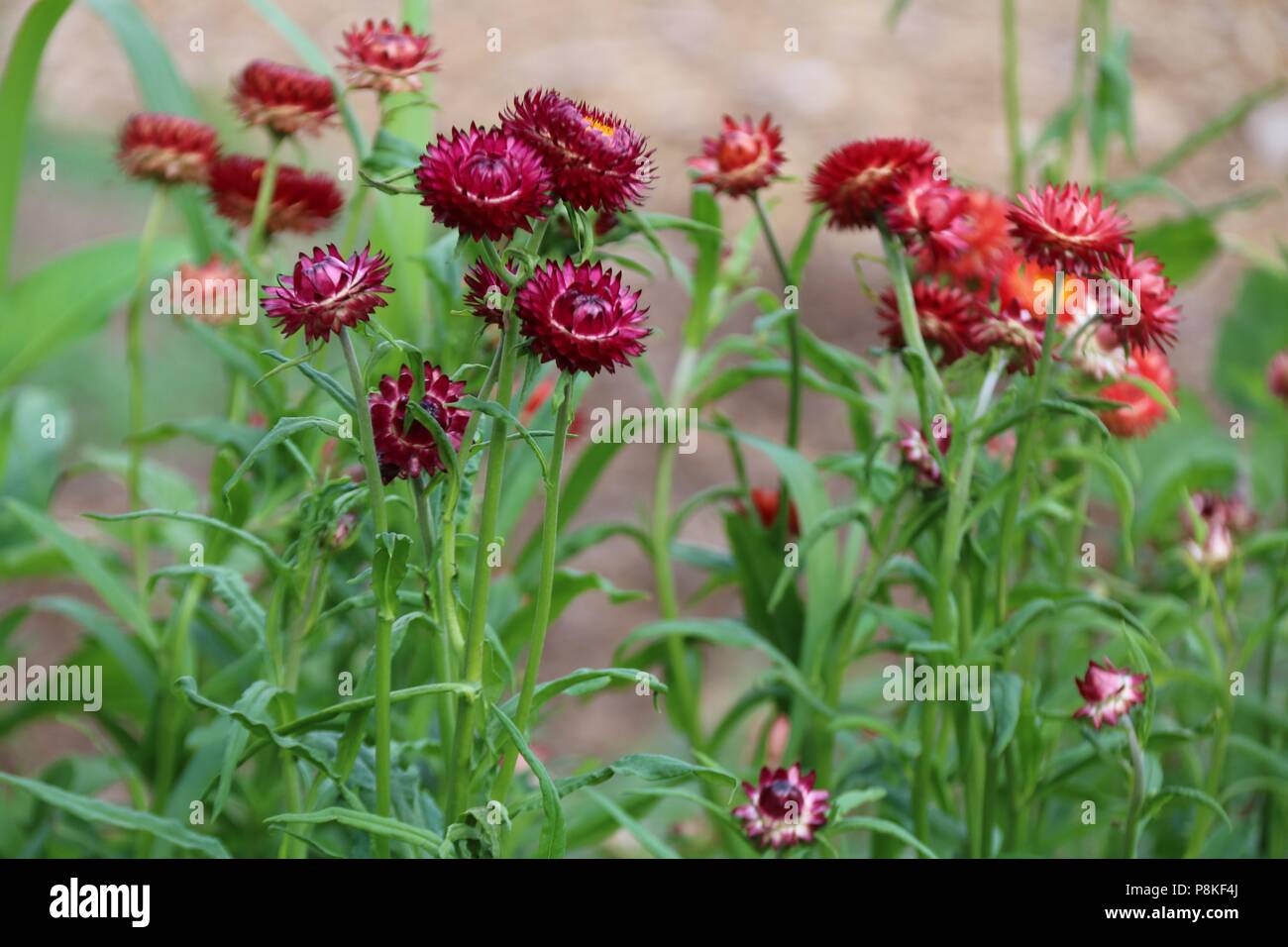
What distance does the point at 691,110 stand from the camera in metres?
2.91

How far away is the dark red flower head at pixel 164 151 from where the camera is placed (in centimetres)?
123

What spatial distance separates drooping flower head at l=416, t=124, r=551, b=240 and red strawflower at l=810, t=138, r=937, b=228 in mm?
342

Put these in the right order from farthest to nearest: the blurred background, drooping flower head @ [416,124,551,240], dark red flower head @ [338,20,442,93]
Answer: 1. the blurred background
2. dark red flower head @ [338,20,442,93]
3. drooping flower head @ [416,124,551,240]

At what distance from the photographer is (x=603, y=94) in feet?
9.47

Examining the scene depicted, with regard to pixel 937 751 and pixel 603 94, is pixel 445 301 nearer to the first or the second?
pixel 937 751

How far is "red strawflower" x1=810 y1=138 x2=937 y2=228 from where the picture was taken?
39.1 inches

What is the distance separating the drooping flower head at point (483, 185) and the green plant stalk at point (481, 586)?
0.04m

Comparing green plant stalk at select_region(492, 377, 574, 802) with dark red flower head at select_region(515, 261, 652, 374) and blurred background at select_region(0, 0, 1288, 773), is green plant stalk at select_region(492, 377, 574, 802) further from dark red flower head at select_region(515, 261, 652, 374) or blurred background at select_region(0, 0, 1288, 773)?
blurred background at select_region(0, 0, 1288, 773)

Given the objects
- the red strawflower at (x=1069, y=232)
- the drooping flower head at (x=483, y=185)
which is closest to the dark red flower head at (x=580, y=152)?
the drooping flower head at (x=483, y=185)

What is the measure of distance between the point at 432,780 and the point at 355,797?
1.01ft

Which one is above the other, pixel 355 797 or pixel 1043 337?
pixel 1043 337

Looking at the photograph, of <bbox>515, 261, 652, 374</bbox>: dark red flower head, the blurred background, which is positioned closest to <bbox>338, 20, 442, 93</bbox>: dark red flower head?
<bbox>515, 261, 652, 374</bbox>: dark red flower head

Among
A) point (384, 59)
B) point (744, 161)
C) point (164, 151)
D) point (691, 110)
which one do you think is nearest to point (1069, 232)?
point (744, 161)
